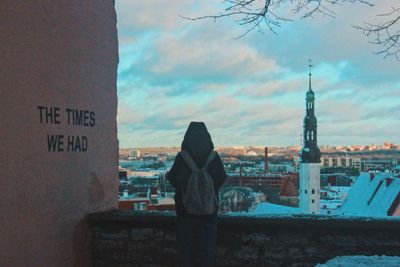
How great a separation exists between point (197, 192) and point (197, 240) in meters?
0.42

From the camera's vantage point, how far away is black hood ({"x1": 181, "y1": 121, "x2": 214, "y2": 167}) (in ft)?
16.0

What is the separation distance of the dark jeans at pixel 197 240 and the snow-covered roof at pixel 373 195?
39.8 m

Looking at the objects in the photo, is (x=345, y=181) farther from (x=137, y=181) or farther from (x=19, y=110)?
(x=19, y=110)

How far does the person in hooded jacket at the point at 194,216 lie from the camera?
4891 mm

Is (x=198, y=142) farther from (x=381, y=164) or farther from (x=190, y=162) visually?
(x=381, y=164)

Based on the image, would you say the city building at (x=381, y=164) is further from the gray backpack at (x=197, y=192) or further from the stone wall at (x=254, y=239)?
the gray backpack at (x=197, y=192)

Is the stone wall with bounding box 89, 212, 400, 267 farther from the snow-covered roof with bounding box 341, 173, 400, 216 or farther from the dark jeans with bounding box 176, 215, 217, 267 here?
the snow-covered roof with bounding box 341, 173, 400, 216

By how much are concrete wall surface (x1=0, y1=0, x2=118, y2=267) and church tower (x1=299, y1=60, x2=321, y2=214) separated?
70.4 m

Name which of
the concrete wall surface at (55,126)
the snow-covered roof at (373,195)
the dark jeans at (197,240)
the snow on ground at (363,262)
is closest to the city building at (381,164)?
the snow-covered roof at (373,195)

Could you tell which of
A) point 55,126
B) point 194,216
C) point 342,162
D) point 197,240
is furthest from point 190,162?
point 342,162

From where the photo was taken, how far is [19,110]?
5.32 metres

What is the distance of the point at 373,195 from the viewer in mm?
51438

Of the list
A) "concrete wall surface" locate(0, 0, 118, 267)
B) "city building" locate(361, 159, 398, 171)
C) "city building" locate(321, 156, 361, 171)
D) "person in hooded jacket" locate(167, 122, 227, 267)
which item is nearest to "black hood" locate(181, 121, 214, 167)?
"person in hooded jacket" locate(167, 122, 227, 267)

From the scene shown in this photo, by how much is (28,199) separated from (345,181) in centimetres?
11796
